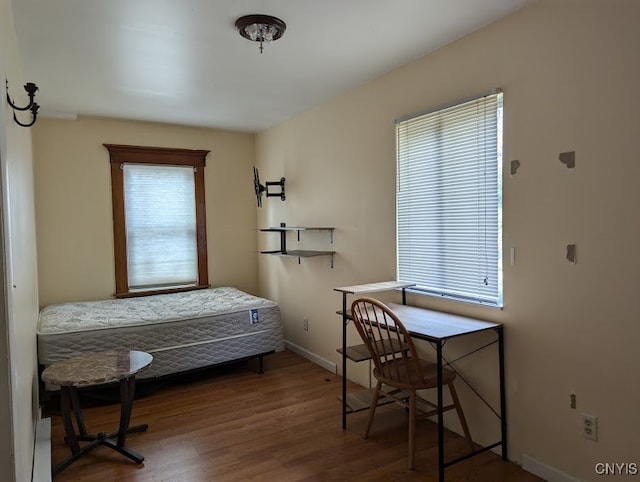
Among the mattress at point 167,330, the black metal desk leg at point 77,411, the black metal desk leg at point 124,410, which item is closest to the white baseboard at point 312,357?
the mattress at point 167,330

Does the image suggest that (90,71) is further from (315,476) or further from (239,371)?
(315,476)

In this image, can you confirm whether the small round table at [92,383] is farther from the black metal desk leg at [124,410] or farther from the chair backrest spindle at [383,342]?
the chair backrest spindle at [383,342]

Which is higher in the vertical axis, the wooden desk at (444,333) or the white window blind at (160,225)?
the white window blind at (160,225)

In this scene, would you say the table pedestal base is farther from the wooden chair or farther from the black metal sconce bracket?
the black metal sconce bracket

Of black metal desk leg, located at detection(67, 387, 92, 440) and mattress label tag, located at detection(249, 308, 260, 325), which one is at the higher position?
mattress label tag, located at detection(249, 308, 260, 325)

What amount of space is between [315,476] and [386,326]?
2.87 feet

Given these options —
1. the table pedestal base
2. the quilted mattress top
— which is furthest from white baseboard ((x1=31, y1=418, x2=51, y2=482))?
the quilted mattress top

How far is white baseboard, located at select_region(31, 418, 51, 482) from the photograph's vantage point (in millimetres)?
2203

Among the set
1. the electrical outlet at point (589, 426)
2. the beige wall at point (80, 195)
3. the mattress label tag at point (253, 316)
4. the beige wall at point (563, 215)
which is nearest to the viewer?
the beige wall at point (563, 215)

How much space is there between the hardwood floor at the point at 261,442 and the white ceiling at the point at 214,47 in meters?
2.10

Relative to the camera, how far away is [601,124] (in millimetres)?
1934

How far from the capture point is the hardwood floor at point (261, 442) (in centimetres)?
233

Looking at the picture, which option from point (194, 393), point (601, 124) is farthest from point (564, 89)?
point (194, 393)

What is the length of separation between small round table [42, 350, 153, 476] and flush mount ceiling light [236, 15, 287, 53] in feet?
6.53
